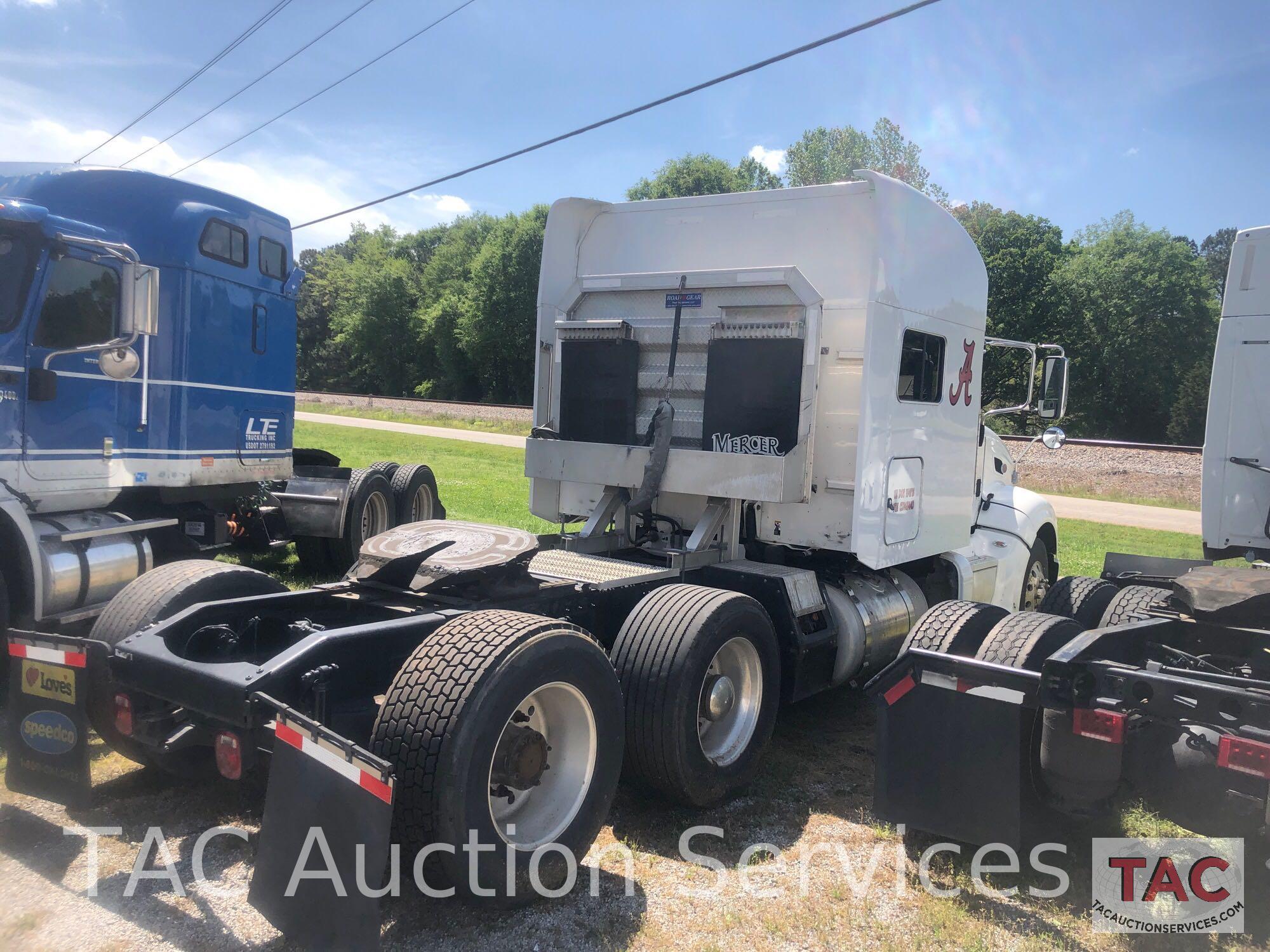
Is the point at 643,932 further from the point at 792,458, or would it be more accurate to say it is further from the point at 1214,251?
the point at 1214,251

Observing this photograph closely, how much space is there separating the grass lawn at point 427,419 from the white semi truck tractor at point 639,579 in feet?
89.1

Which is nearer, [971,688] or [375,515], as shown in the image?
[971,688]

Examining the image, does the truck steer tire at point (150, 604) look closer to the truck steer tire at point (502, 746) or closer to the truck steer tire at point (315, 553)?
the truck steer tire at point (502, 746)

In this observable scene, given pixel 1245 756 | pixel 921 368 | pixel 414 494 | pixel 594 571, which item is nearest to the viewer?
pixel 1245 756

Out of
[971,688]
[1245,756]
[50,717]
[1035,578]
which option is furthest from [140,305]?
[1035,578]

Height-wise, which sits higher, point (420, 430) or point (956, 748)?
point (420, 430)

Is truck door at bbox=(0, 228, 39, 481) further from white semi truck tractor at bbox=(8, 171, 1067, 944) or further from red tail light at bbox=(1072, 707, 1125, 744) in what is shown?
red tail light at bbox=(1072, 707, 1125, 744)

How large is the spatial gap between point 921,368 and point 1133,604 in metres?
1.94

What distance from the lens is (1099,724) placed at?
11.4 feet

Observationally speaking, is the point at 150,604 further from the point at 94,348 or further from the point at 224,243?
the point at 224,243

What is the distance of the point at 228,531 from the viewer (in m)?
8.20

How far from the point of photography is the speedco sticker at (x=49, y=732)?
3.56m

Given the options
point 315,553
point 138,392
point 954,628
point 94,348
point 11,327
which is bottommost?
point 315,553

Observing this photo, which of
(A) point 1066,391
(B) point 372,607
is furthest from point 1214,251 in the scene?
(B) point 372,607
